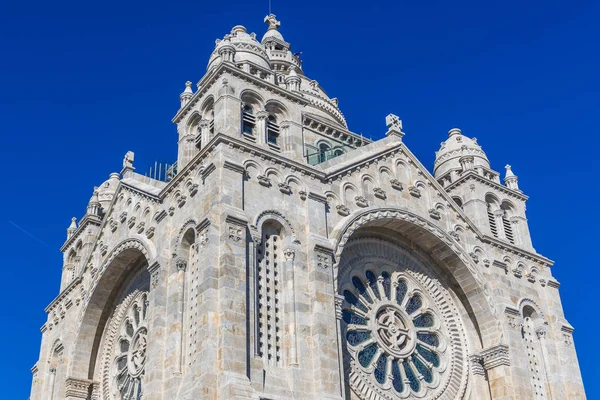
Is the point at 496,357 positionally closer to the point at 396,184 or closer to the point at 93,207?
the point at 396,184

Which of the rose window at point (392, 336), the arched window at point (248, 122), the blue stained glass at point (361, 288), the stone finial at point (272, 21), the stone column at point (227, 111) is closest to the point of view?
the stone column at point (227, 111)

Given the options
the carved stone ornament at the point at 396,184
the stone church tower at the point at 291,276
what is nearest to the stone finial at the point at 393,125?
the stone church tower at the point at 291,276

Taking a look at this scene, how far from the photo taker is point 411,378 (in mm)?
29125

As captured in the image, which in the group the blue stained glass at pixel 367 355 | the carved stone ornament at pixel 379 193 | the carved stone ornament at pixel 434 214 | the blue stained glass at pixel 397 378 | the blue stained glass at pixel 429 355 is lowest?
the blue stained glass at pixel 397 378

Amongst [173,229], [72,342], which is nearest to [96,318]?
[72,342]

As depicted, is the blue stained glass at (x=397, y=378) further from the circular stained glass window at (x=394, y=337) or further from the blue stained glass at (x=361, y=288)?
the blue stained glass at (x=361, y=288)

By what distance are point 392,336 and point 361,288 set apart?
6.85 ft

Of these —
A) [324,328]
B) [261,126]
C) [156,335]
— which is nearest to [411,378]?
[324,328]

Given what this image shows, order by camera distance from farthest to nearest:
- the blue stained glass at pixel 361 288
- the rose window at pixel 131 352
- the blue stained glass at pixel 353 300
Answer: the rose window at pixel 131 352
the blue stained glass at pixel 361 288
the blue stained glass at pixel 353 300

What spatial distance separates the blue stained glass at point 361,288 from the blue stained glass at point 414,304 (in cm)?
184

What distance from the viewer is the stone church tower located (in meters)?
24.6

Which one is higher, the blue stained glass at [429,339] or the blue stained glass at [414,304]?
the blue stained glass at [414,304]

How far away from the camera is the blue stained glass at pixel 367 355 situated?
2815 cm

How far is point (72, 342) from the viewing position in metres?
33.5
